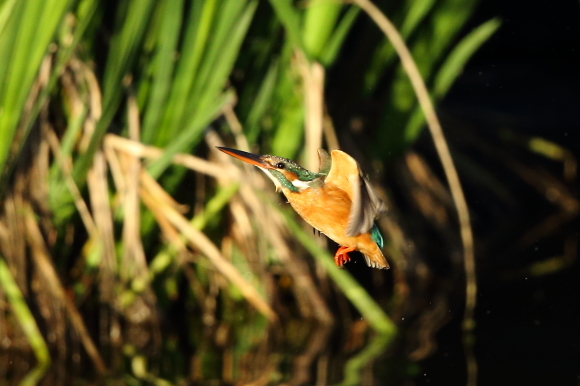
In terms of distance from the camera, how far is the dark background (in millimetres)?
3189

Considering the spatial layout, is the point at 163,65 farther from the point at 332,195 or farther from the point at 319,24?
the point at 332,195

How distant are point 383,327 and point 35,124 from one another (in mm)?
1161

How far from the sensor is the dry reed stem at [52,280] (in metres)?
2.80

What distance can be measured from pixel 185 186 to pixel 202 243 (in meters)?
0.26

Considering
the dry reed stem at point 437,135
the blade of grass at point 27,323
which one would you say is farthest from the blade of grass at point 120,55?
the dry reed stem at point 437,135

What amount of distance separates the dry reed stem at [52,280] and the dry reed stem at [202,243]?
12.7 inches

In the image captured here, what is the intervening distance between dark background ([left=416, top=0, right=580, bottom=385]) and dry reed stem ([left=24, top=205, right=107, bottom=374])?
100 cm

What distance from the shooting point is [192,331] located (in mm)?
3152

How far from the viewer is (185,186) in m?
3.12

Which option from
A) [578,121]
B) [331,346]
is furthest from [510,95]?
[331,346]

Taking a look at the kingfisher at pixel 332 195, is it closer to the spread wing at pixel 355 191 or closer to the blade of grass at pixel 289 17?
the spread wing at pixel 355 191

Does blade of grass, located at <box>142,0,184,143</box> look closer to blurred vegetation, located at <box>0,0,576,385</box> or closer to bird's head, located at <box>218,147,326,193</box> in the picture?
blurred vegetation, located at <box>0,0,576,385</box>

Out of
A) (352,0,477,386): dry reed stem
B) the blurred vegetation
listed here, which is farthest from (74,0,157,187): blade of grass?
(352,0,477,386): dry reed stem

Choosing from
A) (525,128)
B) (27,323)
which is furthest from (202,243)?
(525,128)
